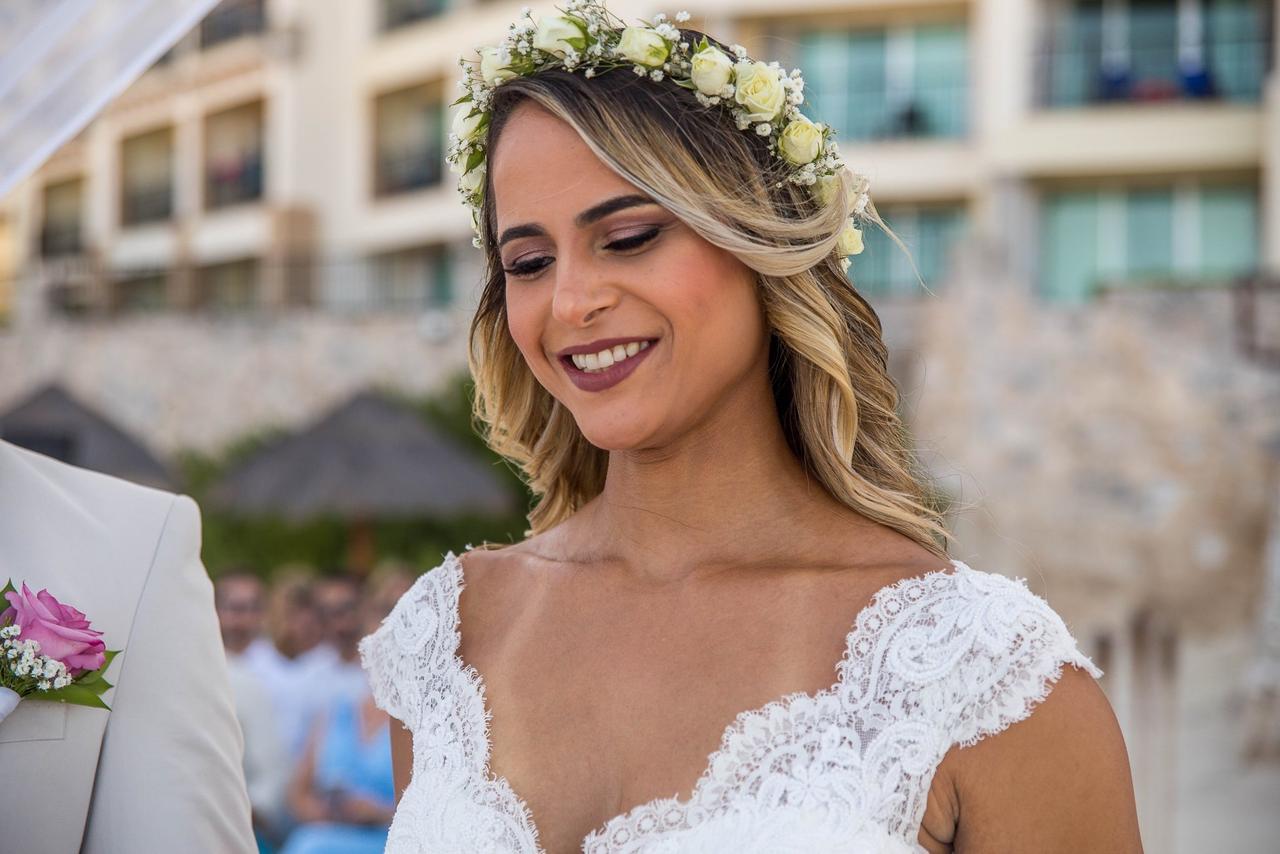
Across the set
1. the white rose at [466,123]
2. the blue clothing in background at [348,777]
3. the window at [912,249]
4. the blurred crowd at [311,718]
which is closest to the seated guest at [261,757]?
the blurred crowd at [311,718]

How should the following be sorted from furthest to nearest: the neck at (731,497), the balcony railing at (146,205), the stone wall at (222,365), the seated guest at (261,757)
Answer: the balcony railing at (146,205)
the stone wall at (222,365)
the seated guest at (261,757)
the neck at (731,497)

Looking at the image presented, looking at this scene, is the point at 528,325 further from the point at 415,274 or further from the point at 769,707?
the point at 415,274

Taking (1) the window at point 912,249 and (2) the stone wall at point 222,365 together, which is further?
(1) the window at point 912,249

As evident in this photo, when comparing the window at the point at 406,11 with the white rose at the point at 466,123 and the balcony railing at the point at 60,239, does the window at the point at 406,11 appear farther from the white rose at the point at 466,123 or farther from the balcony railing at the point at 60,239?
the white rose at the point at 466,123

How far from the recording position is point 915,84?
740 inches

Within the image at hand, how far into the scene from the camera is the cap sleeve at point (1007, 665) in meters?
1.98

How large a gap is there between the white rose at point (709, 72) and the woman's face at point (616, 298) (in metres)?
0.20

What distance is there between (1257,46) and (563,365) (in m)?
16.8

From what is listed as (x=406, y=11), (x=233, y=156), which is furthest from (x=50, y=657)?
(x=233, y=156)

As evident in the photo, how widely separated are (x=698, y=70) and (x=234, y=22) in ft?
78.9

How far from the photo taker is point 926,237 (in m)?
18.4

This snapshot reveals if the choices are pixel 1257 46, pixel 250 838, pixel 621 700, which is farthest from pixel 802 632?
pixel 1257 46

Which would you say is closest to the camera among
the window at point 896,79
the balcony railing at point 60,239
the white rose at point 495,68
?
the white rose at point 495,68

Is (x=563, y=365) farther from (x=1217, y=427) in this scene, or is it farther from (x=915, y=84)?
(x=915, y=84)
